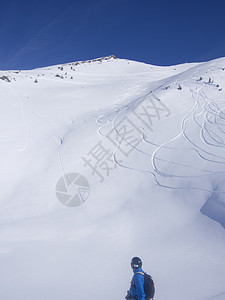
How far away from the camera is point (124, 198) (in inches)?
245

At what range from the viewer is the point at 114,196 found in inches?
251

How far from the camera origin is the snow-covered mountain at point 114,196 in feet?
12.9

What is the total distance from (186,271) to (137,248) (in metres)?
1.13

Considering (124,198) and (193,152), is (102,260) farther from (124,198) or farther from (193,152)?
(193,152)

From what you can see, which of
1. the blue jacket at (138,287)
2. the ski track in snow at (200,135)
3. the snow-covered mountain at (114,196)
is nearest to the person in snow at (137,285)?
the blue jacket at (138,287)
